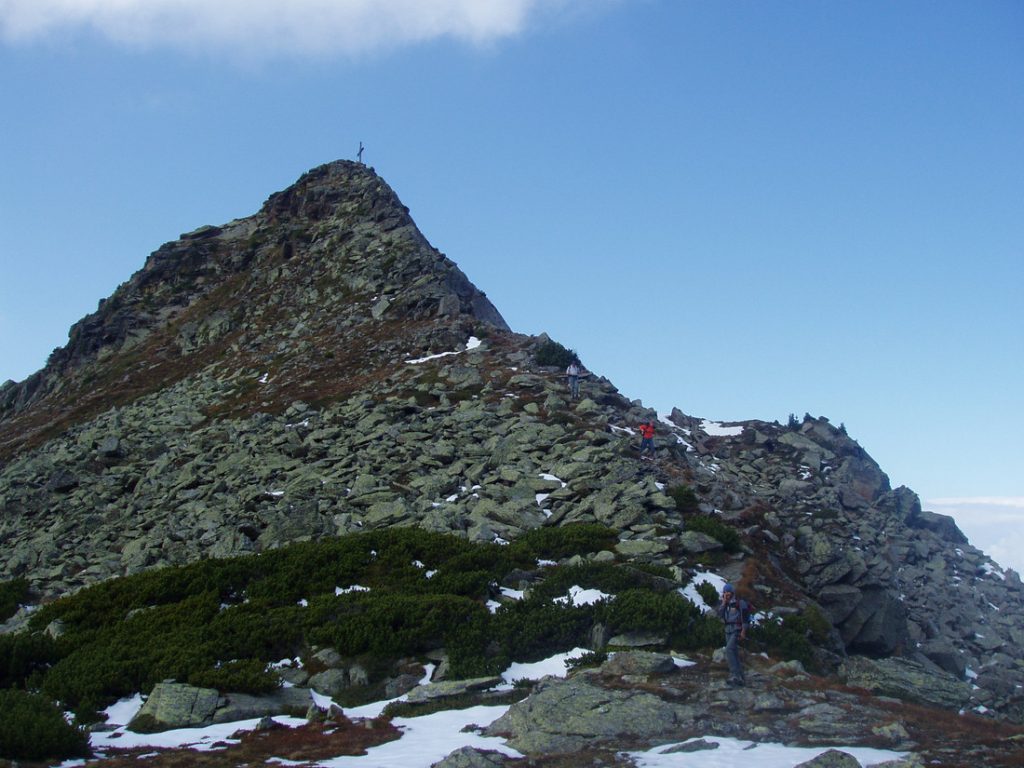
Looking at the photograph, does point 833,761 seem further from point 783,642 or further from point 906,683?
point 906,683

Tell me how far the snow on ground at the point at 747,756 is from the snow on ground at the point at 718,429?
2898 cm

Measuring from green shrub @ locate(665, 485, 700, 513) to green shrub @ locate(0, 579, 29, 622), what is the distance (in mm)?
18918

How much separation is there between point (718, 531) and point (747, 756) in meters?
10.5

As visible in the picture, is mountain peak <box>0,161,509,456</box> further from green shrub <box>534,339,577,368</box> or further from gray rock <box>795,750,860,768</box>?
gray rock <box>795,750,860,768</box>

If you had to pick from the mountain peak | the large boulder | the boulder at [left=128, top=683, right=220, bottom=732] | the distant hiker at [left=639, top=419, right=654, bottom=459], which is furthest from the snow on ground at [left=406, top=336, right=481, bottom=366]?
the large boulder

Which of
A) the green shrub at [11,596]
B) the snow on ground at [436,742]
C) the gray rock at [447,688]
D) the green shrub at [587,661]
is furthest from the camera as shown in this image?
the green shrub at [11,596]

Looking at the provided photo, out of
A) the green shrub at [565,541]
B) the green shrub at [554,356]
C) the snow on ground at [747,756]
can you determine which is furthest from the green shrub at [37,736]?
the green shrub at [554,356]

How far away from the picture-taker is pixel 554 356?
1465 inches

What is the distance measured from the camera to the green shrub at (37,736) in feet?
38.4

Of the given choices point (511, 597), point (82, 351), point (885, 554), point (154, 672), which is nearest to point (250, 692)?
point (154, 672)

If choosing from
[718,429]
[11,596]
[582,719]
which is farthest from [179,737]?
[718,429]

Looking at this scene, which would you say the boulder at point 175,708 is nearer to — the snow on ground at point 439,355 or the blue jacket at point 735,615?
the blue jacket at point 735,615

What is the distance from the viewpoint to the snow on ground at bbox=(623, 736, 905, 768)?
11.0 meters

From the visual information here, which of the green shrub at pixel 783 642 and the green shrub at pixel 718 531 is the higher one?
the green shrub at pixel 718 531
